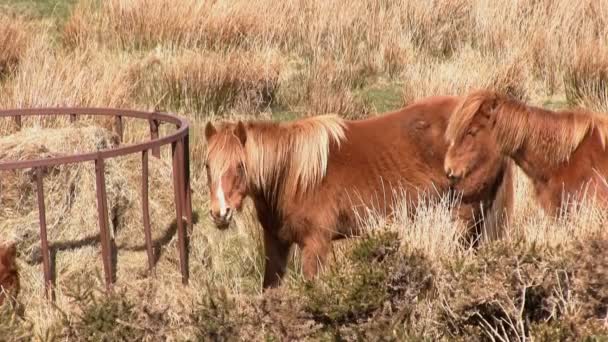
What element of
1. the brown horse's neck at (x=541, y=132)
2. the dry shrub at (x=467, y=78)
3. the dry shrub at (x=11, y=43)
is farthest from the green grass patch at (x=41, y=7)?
the brown horse's neck at (x=541, y=132)

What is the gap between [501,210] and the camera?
648cm

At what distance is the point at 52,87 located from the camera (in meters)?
8.75

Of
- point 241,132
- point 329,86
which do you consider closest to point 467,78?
point 329,86

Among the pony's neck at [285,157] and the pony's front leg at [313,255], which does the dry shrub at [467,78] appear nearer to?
the pony's neck at [285,157]

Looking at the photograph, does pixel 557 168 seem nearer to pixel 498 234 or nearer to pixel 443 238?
pixel 498 234

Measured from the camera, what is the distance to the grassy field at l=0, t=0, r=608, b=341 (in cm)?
487

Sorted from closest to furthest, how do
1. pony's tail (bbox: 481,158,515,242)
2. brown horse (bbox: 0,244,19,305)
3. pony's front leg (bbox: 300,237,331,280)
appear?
1. brown horse (bbox: 0,244,19,305)
2. pony's front leg (bbox: 300,237,331,280)
3. pony's tail (bbox: 481,158,515,242)

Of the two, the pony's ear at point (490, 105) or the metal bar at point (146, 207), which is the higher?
the pony's ear at point (490, 105)

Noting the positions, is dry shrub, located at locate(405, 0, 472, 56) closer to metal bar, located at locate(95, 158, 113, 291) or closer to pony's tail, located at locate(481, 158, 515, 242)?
pony's tail, located at locate(481, 158, 515, 242)

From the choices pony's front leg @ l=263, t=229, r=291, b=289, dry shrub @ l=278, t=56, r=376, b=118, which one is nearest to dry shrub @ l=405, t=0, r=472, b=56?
dry shrub @ l=278, t=56, r=376, b=118

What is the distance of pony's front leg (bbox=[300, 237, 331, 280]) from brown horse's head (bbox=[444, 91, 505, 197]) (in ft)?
3.06

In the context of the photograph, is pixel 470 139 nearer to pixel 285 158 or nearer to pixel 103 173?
pixel 285 158

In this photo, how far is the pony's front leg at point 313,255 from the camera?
5793mm

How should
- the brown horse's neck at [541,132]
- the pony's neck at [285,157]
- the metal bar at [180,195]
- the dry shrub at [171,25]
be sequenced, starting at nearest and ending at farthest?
the pony's neck at [285,157] < the metal bar at [180,195] < the brown horse's neck at [541,132] < the dry shrub at [171,25]
